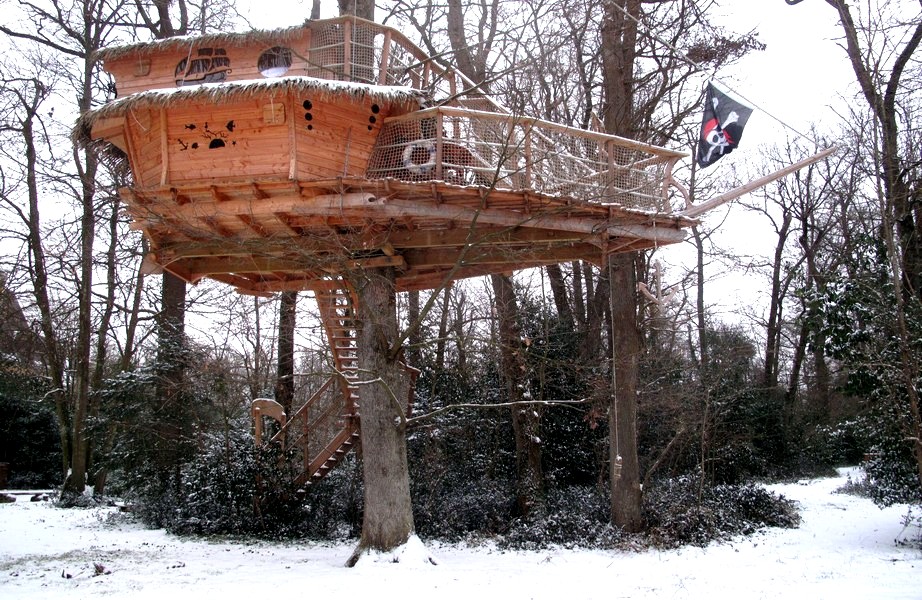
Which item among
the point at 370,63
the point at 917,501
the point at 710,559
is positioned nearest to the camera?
the point at 370,63

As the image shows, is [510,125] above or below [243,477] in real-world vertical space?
above

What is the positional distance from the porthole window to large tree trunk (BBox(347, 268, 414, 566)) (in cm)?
267

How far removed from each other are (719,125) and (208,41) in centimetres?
614

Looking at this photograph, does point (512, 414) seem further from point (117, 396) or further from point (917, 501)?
point (117, 396)

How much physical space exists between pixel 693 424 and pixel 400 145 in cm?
938

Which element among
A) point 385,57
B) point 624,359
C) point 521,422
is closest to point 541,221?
point 385,57

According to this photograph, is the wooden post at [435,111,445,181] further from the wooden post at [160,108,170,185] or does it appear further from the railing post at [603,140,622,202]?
the wooden post at [160,108,170,185]

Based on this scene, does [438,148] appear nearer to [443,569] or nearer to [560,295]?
[443,569]

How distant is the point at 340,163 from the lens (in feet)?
28.7

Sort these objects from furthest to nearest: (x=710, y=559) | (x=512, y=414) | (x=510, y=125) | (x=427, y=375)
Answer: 1. (x=427, y=375)
2. (x=512, y=414)
3. (x=710, y=559)
4. (x=510, y=125)

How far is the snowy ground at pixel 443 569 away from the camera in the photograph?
8.70m

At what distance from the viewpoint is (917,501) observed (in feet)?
41.7

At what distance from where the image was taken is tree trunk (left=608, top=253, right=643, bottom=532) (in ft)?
43.9

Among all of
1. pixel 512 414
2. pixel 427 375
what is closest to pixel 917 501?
pixel 512 414
